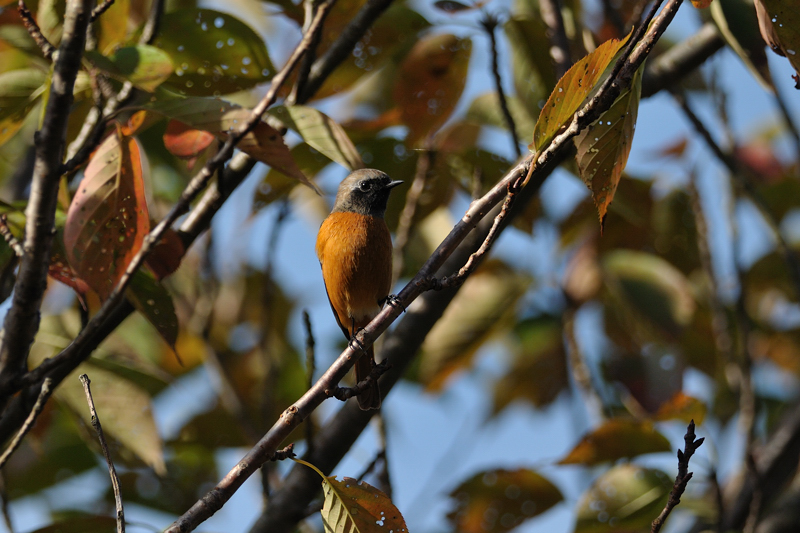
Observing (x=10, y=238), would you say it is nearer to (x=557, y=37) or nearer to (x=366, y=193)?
(x=366, y=193)

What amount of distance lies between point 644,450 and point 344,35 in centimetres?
249

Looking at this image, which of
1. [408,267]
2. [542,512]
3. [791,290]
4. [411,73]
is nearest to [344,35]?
[411,73]

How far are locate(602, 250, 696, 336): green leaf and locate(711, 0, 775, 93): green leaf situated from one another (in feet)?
5.93

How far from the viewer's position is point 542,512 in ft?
12.4

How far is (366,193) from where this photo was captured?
171 inches

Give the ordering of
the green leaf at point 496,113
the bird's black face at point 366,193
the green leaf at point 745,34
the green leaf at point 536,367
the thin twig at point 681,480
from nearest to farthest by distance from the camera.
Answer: the thin twig at point 681,480, the green leaf at point 745,34, the green leaf at point 496,113, the bird's black face at point 366,193, the green leaf at point 536,367

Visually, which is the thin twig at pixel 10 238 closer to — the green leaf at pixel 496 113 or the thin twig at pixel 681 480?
the thin twig at pixel 681 480

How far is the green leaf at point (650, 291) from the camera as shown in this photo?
4.22 metres

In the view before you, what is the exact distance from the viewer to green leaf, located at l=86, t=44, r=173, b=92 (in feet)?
8.11

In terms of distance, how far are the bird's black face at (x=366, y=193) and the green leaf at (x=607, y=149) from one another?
6.77ft

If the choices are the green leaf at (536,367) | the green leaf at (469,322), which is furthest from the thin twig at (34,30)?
the green leaf at (536,367)

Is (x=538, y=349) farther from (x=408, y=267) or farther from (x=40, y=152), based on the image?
(x=40, y=152)

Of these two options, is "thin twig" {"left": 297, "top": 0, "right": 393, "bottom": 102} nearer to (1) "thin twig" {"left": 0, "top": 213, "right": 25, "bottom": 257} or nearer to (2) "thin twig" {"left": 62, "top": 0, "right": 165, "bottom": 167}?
(2) "thin twig" {"left": 62, "top": 0, "right": 165, "bottom": 167}

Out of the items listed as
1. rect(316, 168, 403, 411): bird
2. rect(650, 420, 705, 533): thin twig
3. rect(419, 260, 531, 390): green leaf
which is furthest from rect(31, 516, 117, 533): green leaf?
rect(419, 260, 531, 390): green leaf
